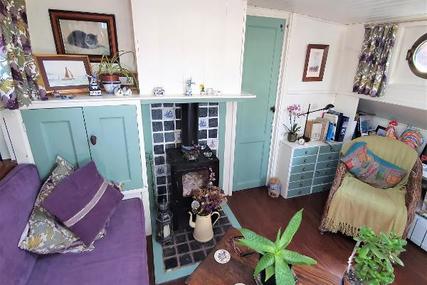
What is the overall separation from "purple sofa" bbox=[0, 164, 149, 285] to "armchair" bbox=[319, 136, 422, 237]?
1.79 m

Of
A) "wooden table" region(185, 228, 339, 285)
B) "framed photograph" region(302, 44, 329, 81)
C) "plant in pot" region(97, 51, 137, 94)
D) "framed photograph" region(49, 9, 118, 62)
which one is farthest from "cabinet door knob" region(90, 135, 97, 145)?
"framed photograph" region(302, 44, 329, 81)

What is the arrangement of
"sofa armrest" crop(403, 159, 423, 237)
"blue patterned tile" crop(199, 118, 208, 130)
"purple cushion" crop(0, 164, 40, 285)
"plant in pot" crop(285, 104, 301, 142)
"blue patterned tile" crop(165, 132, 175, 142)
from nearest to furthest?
"purple cushion" crop(0, 164, 40, 285) → "sofa armrest" crop(403, 159, 423, 237) → "blue patterned tile" crop(165, 132, 175, 142) → "blue patterned tile" crop(199, 118, 208, 130) → "plant in pot" crop(285, 104, 301, 142)

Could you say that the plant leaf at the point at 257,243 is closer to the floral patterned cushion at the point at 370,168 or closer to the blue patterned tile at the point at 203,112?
the blue patterned tile at the point at 203,112

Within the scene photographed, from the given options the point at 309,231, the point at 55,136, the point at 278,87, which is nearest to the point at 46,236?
the point at 55,136

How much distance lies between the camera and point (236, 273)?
1.34 meters

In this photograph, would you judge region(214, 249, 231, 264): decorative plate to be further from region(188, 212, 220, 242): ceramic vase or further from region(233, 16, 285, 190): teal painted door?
region(233, 16, 285, 190): teal painted door

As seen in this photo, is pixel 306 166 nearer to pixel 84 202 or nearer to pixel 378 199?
pixel 378 199

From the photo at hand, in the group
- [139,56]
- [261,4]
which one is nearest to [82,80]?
[139,56]

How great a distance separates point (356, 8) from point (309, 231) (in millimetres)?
2118

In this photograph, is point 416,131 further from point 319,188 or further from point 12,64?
point 12,64

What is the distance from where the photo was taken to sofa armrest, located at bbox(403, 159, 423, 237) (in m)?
1.96

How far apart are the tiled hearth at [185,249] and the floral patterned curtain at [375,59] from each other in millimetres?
2100

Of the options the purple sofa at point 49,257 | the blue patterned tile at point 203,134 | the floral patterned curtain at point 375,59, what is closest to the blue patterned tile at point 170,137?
the blue patterned tile at point 203,134

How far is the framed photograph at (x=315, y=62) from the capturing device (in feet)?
8.75
